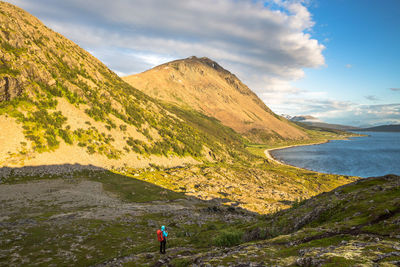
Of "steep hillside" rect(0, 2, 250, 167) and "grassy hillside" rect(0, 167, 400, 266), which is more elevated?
"steep hillside" rect(0, 2, 250, 167)

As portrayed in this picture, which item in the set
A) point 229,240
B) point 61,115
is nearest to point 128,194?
point 229,240

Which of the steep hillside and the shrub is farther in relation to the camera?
the steep hillside

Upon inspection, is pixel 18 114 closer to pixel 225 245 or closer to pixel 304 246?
pixel 225 245

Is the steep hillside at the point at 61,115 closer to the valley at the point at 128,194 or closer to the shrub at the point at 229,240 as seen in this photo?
the valley at the point at 128,194

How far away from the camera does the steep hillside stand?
8181 centimetres

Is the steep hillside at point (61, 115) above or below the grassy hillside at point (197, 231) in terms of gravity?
above

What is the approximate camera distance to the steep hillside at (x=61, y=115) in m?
81.8

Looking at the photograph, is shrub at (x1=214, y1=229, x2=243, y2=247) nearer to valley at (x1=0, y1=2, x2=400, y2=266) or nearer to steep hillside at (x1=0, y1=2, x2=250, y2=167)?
valley at (x1=0, y1=2, x2=400, y2=266)

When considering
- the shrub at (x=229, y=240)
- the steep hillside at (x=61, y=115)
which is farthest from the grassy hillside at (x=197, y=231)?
the steep hillside at (x=61, y=115)

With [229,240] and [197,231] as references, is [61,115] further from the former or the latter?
[229,240]

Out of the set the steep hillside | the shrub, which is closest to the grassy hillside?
the shrub

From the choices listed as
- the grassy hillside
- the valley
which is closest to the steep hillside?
the valley

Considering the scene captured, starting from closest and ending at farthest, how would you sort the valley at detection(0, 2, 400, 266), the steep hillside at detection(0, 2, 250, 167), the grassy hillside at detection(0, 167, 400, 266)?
the grassy hillside at detection(0, 167, 400, 266), the valley at detection(0, 2, 400, 266), the steep hillside at detection(0, 2, 250, 167)

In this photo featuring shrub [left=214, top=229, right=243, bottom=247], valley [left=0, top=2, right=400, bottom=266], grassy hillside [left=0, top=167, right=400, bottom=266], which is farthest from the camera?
shrub [left=214, top=229, right=243, bottom=247]
